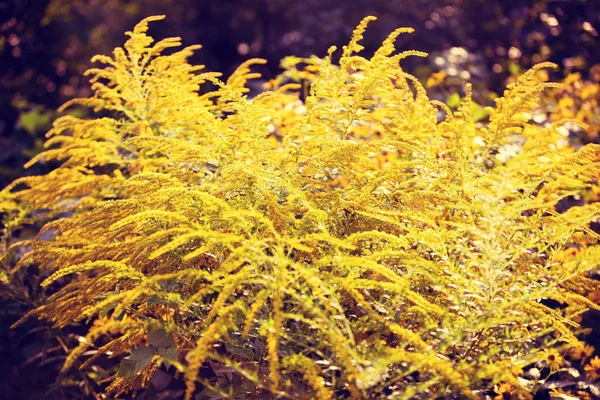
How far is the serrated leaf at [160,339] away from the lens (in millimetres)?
2145

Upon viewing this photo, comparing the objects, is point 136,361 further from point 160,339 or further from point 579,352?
point 579,352

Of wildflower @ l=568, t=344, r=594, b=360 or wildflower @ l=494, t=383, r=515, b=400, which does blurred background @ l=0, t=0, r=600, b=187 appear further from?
wildflower @ l=494, t=383, r=515, b=400

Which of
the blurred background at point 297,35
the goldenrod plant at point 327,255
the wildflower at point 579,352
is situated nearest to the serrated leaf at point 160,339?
the goldenrod plant at point 327,255

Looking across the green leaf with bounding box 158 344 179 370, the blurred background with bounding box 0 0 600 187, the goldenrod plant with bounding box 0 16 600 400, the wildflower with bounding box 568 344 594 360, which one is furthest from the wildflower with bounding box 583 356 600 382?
the blurred background with bounding box 0 0 600 187

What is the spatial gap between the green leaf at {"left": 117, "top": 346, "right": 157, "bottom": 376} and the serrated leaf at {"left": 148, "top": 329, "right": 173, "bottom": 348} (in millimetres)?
40

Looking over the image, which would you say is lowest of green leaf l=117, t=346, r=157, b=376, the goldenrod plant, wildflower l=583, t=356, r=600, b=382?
wildflower l=583, t=356, r=600, b=382

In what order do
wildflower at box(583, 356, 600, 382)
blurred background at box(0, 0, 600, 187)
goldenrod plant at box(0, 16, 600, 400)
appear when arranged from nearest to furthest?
goldenrod plant at box(0, 16, 600, 400)
wildflower at box(583, 356, 600, 382)
blurred background at box(0, 0, 600, 187)

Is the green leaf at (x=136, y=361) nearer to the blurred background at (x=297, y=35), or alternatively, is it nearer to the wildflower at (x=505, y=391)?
the wildflower at (x=505, y=391)

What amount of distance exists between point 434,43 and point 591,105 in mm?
1738

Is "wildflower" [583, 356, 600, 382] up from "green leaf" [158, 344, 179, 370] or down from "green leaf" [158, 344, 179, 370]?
down

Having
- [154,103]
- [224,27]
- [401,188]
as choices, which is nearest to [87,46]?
[224,27]

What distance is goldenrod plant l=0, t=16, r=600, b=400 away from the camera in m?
1.89

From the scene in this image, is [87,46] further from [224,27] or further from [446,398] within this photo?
[446,398]

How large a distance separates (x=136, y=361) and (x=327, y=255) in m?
0.72
